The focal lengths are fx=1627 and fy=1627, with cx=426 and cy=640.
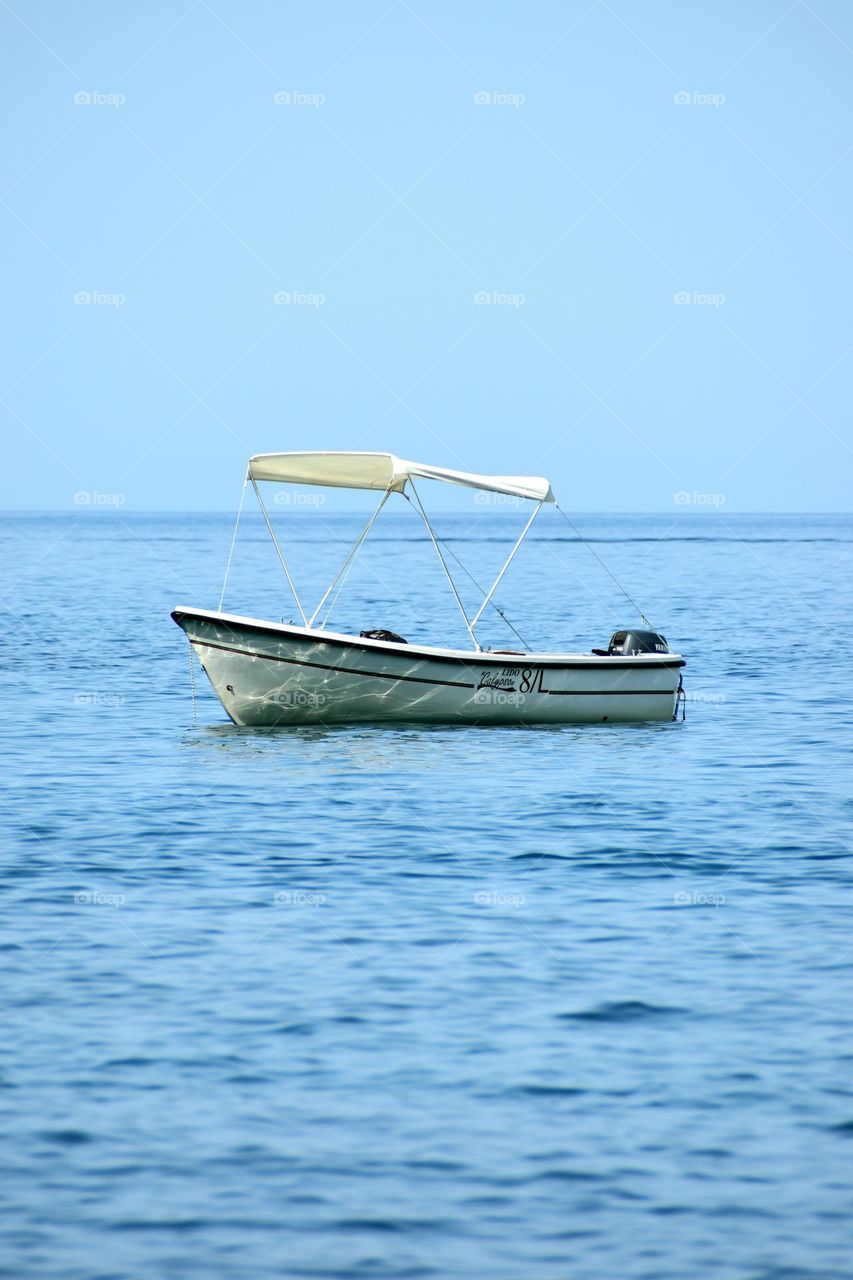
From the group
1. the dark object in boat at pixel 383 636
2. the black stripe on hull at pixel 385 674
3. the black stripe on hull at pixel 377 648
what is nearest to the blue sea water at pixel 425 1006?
the black stripe on hull at pixel 385 674

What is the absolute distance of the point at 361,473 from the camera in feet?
74.5

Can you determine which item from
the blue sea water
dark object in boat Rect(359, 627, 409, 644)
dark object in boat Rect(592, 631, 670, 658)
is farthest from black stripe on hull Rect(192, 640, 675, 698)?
dark object in boat Rect(592, 631, 670, 658)

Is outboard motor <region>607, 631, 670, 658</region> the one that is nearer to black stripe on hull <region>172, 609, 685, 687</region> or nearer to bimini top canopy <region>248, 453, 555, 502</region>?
black stripe on hull <region>172, 609, 685, 687</region>

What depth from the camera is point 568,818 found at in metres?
16.8

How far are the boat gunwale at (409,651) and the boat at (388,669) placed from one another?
20mm

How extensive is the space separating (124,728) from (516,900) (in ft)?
39.8

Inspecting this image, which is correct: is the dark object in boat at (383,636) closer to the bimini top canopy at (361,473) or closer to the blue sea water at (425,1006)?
the blue sea water at (425,1006)

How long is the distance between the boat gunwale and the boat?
0.02 metres

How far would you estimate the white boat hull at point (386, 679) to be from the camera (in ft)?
70.0

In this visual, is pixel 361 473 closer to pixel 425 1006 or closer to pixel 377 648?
pixel 377 648

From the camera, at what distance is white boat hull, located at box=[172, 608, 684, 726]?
21.3 m

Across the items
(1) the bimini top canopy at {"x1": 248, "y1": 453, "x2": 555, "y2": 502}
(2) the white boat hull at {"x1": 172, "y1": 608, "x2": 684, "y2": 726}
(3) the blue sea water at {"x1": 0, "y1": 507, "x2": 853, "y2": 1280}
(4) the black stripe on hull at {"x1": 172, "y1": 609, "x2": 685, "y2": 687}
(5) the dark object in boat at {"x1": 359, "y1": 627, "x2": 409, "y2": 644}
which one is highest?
(1) the bimini top canopy at {"x1": 248, "y1": 453, "x2": 555, "y2": 502}

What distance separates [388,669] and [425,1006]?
1165 cm

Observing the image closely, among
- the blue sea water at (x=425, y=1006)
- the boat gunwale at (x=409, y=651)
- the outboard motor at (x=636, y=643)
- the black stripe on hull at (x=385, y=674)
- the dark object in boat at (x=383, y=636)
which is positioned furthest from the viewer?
the outboard motor at (x=636, y=643)
